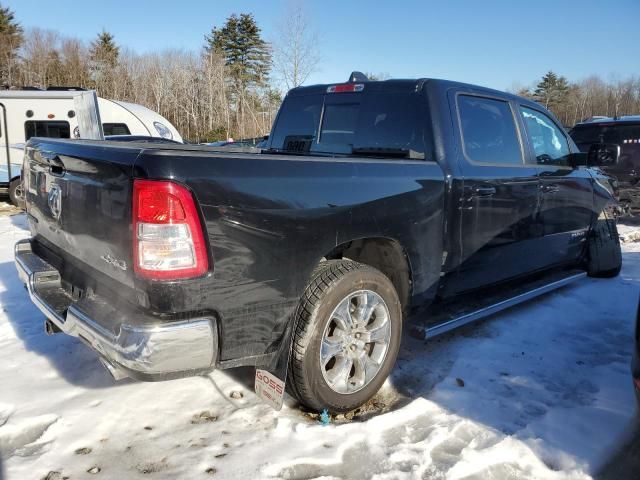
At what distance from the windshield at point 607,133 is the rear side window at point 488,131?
5656 millimetres

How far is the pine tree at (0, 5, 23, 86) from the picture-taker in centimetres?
3681

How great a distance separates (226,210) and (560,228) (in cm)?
354

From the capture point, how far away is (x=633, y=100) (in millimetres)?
61750

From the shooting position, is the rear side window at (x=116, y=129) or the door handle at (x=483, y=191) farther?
the rear side window at (x=116, y=129)

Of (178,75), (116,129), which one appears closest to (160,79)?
(178,75)

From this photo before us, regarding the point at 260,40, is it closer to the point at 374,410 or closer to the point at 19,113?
the point at 19,113

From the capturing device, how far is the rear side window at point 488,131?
3666 mm

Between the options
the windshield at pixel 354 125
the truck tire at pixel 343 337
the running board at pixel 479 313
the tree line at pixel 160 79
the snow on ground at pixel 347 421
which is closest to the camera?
the snow on ground at pixel 347 421

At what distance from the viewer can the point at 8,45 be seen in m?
38.8

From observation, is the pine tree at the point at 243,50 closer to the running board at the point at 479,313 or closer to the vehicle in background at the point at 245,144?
the vehicle in background at the point at 245,144

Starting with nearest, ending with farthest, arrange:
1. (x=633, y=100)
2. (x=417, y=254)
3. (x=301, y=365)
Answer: (x=301, y=365) < (x=417, y=254) < (x=633, y=100)

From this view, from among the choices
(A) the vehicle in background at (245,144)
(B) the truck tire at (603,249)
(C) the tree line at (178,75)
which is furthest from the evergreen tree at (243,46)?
(B) the truck tire at (603,249)

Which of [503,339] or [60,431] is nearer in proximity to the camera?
[60,431]

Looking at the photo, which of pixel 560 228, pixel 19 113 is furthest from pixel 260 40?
pixel 560 228
